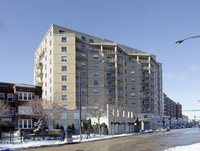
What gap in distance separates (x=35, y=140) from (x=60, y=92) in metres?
32.4

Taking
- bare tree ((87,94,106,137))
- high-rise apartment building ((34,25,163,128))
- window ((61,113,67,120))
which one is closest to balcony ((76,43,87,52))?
high-rise apartment building ((34,25,163,128))

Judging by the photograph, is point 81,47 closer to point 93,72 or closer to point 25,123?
point 93,72

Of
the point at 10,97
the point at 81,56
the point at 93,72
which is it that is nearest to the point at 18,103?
the point at 10,97

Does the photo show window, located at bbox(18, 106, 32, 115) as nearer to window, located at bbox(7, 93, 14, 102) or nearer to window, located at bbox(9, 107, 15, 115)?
window, located at bbox(9, 107, 15, 115)

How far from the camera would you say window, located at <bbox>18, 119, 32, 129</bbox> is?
152 ft

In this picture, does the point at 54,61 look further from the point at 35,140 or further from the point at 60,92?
the point at 35,140

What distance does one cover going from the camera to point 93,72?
7325 centimetres

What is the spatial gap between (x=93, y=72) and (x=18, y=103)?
3067 centimetres

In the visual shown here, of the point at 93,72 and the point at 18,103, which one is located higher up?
the point at 93,72

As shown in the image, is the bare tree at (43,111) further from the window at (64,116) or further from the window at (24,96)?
the window at (64,116)

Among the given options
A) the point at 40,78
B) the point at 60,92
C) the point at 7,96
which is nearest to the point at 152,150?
the point at 7,96

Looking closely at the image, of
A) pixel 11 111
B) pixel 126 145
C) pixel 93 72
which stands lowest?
pixel 126 145

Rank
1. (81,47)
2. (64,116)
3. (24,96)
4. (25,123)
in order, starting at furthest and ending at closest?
(81,47) → (64,116) → (24,96) → (25,123)

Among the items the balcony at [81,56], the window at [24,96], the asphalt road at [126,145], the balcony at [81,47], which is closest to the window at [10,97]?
the window at [24,96]
